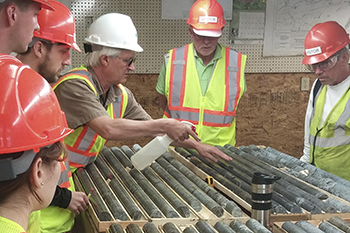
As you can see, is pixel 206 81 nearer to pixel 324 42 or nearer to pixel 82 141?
pixel 324 42

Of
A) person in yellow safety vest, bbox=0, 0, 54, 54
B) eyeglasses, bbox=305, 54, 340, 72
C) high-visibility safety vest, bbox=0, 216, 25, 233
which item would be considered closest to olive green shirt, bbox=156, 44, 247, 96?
eyeglasses, bbox=305, 54, 340, 72

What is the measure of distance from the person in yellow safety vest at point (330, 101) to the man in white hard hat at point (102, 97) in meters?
1.36

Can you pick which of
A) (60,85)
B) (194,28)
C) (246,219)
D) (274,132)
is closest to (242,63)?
(194,28)

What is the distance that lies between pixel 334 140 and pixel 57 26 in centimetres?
248

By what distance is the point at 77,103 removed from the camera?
2.95 m

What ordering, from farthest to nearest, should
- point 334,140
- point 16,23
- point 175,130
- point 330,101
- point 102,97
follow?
point 330,101 < point 334,140 < point 102,97 < point 175,130 < point 16,23

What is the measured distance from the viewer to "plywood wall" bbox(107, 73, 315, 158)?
233 inches

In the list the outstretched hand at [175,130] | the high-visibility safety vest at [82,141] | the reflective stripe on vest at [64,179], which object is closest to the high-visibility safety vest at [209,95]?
the high-visibility safety vest at [82,141]

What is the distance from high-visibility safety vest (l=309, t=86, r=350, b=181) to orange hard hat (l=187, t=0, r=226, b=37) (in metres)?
1.27

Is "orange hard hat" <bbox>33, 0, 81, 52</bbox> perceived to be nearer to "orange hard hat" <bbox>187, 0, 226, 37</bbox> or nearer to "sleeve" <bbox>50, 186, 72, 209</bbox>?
"sleeve" <bbox>50, 186, 72, 209</bbox>

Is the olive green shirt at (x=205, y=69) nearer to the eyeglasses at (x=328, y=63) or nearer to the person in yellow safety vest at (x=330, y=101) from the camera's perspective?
the person in yellow safety vest at (x=330, y=101)

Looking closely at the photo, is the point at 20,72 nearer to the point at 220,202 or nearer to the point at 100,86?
the point at 220,202

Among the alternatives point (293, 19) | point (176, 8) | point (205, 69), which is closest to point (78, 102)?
point (205, 69)

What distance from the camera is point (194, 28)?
4.48 metres
